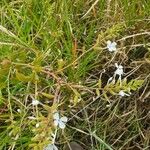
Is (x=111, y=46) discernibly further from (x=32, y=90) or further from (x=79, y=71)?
(x=32, y=90)

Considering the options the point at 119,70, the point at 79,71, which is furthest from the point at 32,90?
the point at 119,70

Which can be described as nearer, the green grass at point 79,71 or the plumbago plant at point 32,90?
the plumbago plant at point 32,90

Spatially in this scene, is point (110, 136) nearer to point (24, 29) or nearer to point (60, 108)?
point (60, 108)

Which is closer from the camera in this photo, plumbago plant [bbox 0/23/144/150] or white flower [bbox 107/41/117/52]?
plumbago plant [bbox 0/23/144/150]

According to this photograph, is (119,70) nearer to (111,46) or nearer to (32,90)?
(111,46)

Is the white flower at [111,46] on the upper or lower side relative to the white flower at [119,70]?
upper

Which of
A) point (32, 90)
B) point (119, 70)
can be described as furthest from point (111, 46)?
point (32, 90)

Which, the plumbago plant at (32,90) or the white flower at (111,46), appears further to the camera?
the white flower at (111,46)

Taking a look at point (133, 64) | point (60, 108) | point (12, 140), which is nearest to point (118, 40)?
point (133, 64)
